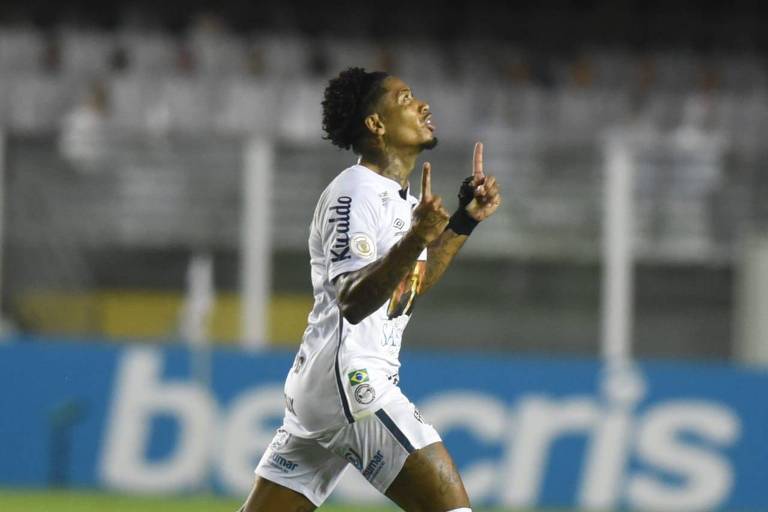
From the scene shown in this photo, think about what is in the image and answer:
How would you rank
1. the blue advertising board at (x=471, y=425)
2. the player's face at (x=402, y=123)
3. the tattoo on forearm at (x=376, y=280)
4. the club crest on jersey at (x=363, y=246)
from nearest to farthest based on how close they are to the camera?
1. the tattoo on forearm at (x=376, y=280)
2. the club crest on jersey at (x=363, y=246)
3. the player's face at (x=402, y=123)
4. the blue advertising board at (x=471, y=425)

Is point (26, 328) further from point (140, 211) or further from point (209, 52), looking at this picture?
point (209, 52)

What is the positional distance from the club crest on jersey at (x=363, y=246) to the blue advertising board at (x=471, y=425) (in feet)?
22.3

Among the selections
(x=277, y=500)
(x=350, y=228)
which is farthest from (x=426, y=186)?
(x=277, y=500)

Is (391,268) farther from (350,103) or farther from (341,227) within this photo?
(350,103)

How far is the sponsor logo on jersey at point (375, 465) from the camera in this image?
16.4ft

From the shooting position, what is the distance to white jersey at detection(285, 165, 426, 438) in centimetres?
493

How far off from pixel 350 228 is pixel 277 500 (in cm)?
107

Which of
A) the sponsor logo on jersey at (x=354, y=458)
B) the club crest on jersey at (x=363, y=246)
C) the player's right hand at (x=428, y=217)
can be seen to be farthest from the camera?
the sponsor logo on jersey at (x=354, y=458)

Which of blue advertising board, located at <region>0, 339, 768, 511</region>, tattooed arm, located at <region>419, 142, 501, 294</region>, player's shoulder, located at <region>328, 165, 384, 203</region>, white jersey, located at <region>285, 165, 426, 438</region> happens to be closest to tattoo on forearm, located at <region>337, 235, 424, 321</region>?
white jersey, located at <region>285, 165, 426, 438</region>

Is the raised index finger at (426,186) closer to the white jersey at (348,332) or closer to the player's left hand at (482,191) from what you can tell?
the white jersey at (348,332)

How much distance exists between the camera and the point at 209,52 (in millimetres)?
16359

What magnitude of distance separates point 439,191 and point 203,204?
188 cm

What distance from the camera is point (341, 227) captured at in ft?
15.9

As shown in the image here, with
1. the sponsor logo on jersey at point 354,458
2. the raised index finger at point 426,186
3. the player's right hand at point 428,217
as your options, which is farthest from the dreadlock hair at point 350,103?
the sponsor logo on jersey at point 354,458
